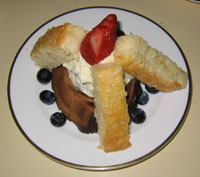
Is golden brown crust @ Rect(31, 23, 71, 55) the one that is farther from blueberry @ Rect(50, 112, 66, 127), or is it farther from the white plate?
blueberry @ Rect(50, 112, 66, 127)

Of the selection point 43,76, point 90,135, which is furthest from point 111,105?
point 43,76

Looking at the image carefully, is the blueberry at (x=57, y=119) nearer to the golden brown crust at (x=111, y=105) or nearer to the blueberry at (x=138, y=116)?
the golden brown crust at (x=111, y=105)

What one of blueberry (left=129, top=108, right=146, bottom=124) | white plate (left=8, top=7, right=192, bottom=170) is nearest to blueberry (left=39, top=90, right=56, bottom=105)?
white plate (left=8, top=7, right=192, bottom=170)

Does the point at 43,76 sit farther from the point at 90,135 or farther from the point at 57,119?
the point at 90,135

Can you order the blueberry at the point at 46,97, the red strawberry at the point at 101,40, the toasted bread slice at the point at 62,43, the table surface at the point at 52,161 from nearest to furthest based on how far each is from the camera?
the red strawberry at the point at 101,40 < the toasted bread slice at the point at 62,43 < the table surface at the point at 52,161 < the blueberry at the point at 46,97

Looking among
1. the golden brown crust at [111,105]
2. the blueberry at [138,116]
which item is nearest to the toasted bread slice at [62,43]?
the golden brown crust at [111,105]

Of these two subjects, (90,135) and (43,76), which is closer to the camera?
(90,135)

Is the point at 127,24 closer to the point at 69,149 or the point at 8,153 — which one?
the point at 69,149
